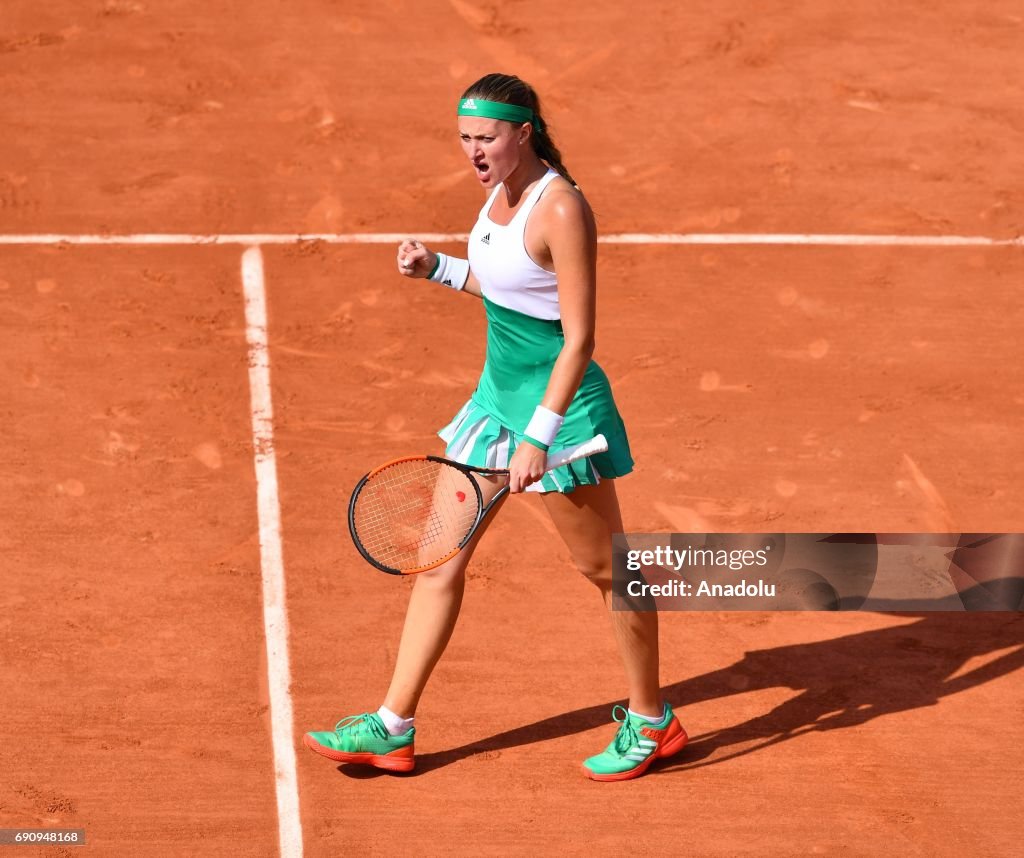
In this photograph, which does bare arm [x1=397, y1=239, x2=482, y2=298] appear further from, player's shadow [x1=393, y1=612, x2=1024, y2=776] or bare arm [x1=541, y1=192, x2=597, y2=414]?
player's shadow [x1=393, y1=612, x2=1024, y2=776]

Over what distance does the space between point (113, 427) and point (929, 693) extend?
3926 millimetres

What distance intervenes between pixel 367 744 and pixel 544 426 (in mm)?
1440

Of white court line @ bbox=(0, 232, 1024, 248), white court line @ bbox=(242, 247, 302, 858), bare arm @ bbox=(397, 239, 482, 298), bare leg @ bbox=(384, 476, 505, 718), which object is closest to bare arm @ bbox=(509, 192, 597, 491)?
bare leg @ bbox=(384, 476, 505, 718)

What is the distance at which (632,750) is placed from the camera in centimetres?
591

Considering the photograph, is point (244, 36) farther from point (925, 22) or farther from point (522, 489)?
point (522, 489)

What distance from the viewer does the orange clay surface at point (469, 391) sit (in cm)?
593

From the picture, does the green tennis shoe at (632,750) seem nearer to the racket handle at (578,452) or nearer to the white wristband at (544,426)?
the racket handle at (578,452)

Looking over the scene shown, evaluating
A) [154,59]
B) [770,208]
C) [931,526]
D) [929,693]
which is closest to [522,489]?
[929,693]

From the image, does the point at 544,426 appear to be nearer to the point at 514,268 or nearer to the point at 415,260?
the point at 514,268

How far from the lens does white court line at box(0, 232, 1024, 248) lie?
362 inches

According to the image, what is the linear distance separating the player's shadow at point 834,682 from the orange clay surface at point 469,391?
16 millimetres

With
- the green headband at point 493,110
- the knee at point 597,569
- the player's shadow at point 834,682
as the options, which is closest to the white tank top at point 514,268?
the green headband at point 493,110

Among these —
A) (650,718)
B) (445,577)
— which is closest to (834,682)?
(650,718)

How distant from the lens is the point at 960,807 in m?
5.86
